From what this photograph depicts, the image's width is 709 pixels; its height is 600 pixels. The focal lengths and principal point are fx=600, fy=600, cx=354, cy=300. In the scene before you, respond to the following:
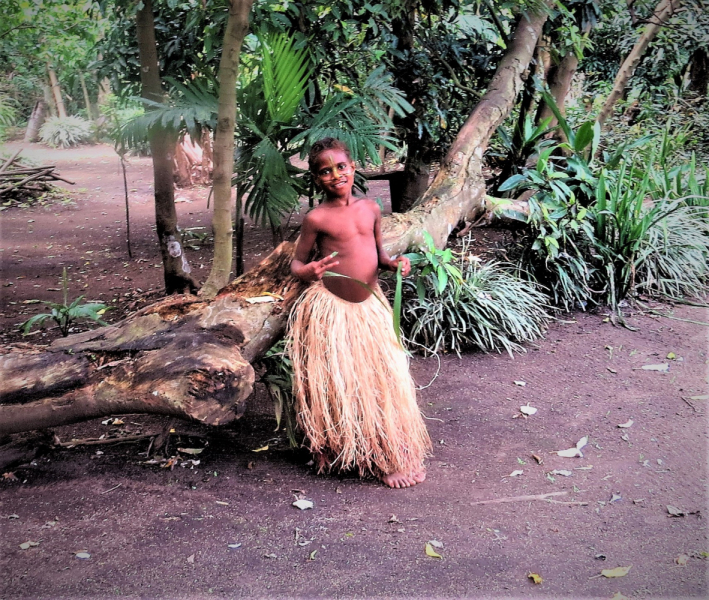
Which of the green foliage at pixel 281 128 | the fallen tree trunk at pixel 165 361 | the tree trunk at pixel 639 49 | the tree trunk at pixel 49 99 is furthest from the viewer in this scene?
the tree trunk at pixel 49 99

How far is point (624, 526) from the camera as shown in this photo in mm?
1970

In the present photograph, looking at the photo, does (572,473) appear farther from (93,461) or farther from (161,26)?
(161,26)

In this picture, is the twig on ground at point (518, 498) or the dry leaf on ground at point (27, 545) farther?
the twig on ground at point (518, 498)

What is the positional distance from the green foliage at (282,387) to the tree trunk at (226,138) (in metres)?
0.49

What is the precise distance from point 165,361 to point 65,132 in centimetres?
729

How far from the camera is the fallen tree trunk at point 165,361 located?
1.94 metres

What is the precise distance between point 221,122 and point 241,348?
3.32 feet

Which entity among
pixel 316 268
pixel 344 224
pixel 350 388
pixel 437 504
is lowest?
pixel 437 504

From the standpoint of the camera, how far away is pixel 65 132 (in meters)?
8.07

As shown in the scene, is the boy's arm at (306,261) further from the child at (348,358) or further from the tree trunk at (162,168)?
the tree trunk at (162,168)

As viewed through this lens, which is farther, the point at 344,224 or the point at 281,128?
the point at 281,128

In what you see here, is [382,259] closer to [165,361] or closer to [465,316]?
[165,361]

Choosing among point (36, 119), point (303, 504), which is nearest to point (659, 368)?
point (303, 504)

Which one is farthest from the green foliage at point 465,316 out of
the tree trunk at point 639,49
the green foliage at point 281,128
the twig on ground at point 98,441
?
the tree trunk at point 639,49
